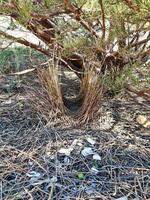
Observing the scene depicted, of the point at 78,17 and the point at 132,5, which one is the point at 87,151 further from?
the point at 132,5

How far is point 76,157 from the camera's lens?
143cm

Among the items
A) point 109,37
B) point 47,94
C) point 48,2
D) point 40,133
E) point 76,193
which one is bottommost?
point 76,193

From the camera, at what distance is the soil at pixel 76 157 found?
1.31 meters

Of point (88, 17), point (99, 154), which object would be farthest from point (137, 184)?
point (88, 17)

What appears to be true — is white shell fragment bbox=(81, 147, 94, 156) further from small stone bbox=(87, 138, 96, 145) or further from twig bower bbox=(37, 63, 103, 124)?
twig bower bbox=(37, 63, 103, 124)

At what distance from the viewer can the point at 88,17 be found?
5.12 ft

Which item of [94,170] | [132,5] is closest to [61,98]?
[94,170]

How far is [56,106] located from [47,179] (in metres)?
0.39

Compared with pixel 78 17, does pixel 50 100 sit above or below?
below

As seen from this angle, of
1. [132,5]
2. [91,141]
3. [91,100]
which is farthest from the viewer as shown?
[91,100]

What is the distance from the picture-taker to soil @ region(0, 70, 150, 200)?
1309 millimetres

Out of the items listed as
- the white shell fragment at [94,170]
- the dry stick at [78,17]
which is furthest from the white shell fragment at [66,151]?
the dry stick at [78,17]

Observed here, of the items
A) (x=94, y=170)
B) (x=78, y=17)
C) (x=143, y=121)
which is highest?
(x=78, y=17)

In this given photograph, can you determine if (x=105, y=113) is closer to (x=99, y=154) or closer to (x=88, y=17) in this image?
(x=99, y=154)
